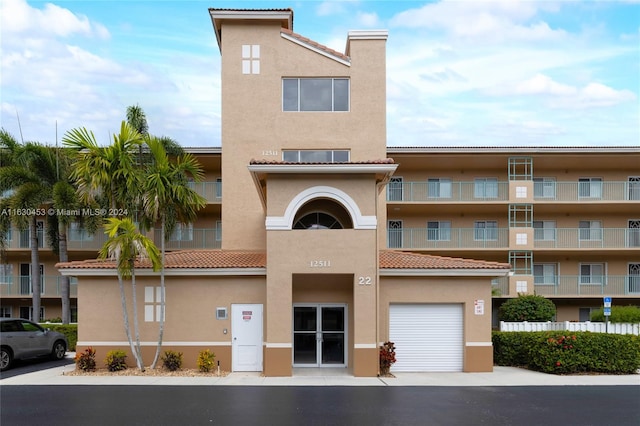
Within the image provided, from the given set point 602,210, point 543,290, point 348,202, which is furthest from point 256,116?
point 602,210

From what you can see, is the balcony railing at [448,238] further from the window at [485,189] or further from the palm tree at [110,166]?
the palm tree at [110,166]

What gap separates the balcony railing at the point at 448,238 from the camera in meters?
33.9

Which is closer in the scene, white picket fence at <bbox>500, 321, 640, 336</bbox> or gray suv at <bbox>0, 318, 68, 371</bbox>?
gray suv at <bbox>0, 318, 68, 371</bbox>

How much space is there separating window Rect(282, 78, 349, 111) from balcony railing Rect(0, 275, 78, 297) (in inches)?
685

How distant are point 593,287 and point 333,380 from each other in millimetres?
23319

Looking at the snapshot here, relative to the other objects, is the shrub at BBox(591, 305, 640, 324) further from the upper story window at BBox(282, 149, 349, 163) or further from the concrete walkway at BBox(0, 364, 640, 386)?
the upper story window at BBox(282, 149, 349, 163)

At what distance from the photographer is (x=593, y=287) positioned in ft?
114

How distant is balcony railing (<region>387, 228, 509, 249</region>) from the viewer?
1336 inches

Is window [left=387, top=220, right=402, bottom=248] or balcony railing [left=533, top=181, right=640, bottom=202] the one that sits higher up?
balcony railing [left=533, top=181, right=640, bottom=202]

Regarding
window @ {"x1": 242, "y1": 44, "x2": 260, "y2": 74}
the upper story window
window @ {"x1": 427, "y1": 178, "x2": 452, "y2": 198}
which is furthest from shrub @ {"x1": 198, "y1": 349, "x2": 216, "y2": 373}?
window @ {"x1": 427, "y1": 178, "x2": 452, "y2": 198}

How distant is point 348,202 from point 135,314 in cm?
814

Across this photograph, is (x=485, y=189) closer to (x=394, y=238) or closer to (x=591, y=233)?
(x=394, y=238)

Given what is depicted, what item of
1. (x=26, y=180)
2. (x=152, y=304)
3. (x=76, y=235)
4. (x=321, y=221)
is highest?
(x=26, y=180)

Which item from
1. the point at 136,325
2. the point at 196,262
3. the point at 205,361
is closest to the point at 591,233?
the point at 196,262
